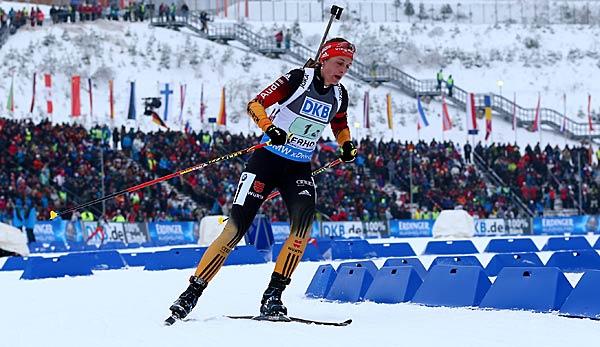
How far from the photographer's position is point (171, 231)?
3275cm

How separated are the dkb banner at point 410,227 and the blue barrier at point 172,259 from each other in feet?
58.5

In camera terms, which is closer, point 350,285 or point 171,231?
point 350,285

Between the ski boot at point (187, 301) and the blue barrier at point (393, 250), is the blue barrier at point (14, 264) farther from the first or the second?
the ski boot at point (187, 301)

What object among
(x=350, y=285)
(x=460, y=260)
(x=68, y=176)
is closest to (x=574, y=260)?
(x=460, y=260)

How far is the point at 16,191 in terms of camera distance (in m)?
31.6

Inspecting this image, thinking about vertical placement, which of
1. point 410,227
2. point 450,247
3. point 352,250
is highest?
point 352,250

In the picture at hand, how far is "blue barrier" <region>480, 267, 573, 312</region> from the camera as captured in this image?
8773 millimetres

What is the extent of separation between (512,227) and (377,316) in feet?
97.1

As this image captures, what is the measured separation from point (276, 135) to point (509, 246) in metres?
14.7

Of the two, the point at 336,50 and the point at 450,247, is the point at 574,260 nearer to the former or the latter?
the point at 336,50

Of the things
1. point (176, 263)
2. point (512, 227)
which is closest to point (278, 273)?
point (176, 263)

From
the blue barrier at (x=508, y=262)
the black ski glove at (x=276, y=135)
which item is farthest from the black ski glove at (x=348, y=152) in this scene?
the blue barrier at (x=508, y=262)

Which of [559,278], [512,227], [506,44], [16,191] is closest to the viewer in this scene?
[559,278]

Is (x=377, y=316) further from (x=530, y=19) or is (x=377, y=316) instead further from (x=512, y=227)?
(x=530, y=19)
